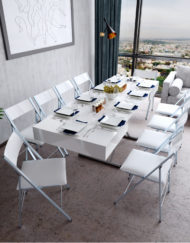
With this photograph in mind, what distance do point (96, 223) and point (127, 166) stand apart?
612 millimetres

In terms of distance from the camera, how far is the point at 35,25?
3.28 m

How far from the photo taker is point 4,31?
2789 mm

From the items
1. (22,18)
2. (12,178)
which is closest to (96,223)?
(12,178)

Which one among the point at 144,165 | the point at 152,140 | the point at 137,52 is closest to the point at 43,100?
the point at 152,140

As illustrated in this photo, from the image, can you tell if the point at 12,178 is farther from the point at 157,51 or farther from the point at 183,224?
the point at 157,51

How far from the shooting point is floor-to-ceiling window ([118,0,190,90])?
14.4ft

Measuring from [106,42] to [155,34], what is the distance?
3.55 ft

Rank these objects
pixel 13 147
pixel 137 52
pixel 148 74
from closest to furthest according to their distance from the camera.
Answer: pixel 13 147 < pixel 148 74 < pixel 137 52

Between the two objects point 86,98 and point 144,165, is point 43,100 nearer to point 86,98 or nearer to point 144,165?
point 86,98

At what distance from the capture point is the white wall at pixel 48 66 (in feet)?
9.99

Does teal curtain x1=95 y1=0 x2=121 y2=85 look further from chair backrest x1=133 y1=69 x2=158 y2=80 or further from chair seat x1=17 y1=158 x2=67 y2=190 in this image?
chair seat x1=17 y1=158 x2=67 y2=190

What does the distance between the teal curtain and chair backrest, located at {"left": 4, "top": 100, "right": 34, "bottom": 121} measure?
2.78m

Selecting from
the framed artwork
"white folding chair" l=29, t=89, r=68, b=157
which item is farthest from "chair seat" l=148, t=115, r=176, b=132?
the framed artwork

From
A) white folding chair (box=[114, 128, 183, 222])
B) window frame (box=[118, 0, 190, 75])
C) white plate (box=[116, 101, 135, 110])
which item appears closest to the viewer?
white folding chair (box=[114, 128, 183, 222])
